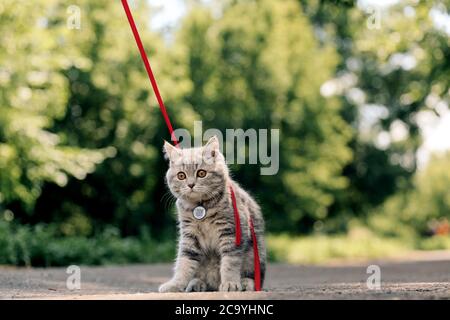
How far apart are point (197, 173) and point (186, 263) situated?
0.92 m

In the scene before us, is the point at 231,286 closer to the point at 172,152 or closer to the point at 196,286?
the point at 196,286

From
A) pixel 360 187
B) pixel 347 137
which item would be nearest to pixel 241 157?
pixel 347 137

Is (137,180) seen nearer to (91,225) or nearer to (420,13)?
(91,225)

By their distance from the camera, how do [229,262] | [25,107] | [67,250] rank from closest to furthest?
[229,262] → [67,250] → [25,107]

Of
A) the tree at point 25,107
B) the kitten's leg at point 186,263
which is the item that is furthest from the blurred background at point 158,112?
the kitten's leg at point 186,263

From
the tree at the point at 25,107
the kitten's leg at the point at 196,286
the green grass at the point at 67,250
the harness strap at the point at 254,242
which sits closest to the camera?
the harness strap at the point at 254,242

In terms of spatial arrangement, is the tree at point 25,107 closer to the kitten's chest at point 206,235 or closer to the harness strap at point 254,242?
the kitten's chest at point 206,235

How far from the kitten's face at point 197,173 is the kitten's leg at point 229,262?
1.44ft

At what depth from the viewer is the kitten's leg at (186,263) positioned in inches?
284

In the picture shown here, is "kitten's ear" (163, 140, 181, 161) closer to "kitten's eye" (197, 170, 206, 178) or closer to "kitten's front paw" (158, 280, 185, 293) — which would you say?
"kitten's eye" (197, 170, 206, 178)

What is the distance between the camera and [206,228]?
7203mm

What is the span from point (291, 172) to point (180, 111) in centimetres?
615

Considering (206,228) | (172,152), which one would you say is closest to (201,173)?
(172,152)

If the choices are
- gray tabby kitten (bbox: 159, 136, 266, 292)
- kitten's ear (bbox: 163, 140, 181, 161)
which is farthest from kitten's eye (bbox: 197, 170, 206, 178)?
kitten's ear (bbox: 163, 140, 181, 161)
